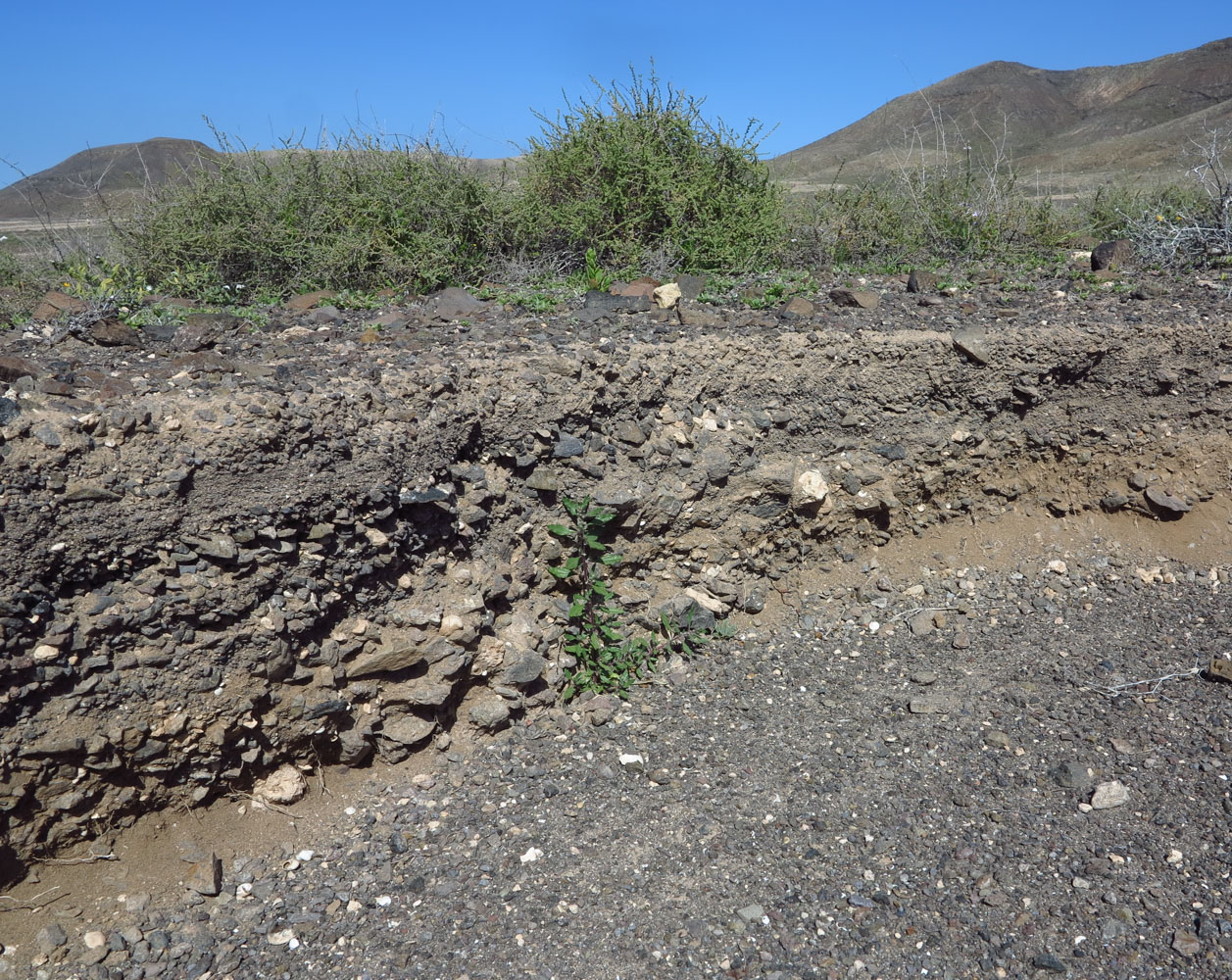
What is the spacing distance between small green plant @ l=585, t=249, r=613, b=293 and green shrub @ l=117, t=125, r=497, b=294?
28.7 inches

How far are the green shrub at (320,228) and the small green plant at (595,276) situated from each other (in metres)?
0.73

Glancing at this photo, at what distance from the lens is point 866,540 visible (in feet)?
14.5

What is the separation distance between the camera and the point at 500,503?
3.53 meters

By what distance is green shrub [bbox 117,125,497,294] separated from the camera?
5070mm

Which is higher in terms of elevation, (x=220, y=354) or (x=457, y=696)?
(x=220, y=354)

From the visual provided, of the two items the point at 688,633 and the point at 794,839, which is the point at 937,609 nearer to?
the point at 688,633

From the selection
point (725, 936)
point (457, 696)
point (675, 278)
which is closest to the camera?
point (725, 936)

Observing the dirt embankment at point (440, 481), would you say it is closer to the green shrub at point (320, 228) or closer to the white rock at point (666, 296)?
the white rock at point (666, 296)

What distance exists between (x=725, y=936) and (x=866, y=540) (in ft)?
7.76

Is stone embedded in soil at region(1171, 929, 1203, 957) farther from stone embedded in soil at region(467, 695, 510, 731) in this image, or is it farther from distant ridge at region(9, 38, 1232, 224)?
distant ridge at region(9, 38, 1232, 224)

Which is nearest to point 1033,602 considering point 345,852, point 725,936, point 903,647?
point 903,647

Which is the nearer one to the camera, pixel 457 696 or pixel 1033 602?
pixel 457 696

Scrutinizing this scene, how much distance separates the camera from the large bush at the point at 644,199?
537cm

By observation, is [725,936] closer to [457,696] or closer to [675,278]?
[457,696]
